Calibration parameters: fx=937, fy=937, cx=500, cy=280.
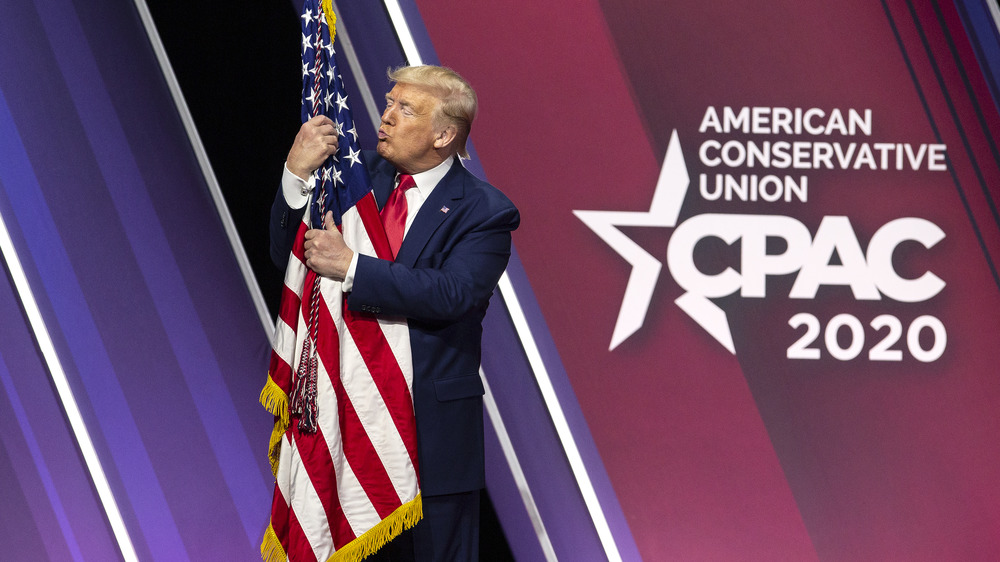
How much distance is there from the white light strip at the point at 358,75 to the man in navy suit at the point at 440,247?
677mm

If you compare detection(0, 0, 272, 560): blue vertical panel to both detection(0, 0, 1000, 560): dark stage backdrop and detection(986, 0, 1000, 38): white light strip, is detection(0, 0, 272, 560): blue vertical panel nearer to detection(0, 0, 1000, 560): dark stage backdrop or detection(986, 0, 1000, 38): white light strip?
detection(0, 0, 1000, 560): dark stage backdrop

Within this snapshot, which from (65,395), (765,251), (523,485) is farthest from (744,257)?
(65,395)

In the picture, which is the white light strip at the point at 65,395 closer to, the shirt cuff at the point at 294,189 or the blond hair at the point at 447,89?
the shirt cuff at the point at 294,189

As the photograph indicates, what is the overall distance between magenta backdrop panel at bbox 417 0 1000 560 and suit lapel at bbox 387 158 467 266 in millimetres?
712

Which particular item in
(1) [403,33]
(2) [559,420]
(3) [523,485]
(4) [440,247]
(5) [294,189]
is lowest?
(3) [523,485]

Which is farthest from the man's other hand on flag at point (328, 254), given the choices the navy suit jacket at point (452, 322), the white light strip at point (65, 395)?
the white light strip at point (65, 395)

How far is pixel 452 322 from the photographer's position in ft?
6.35

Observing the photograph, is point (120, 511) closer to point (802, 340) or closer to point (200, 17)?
point (200, 17)

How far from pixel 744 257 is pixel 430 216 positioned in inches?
42.0

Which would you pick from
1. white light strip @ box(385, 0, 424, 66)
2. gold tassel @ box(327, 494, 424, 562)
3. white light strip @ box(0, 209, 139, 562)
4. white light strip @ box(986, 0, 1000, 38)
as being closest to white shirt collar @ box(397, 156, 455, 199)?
gold tassel @ box(327, 494, 424, 562)

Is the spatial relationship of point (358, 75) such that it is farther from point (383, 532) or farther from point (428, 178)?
point (383, 532)

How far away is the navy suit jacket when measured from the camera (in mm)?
1897

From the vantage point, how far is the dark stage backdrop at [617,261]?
2562mm

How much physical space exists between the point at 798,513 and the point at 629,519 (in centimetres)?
47
